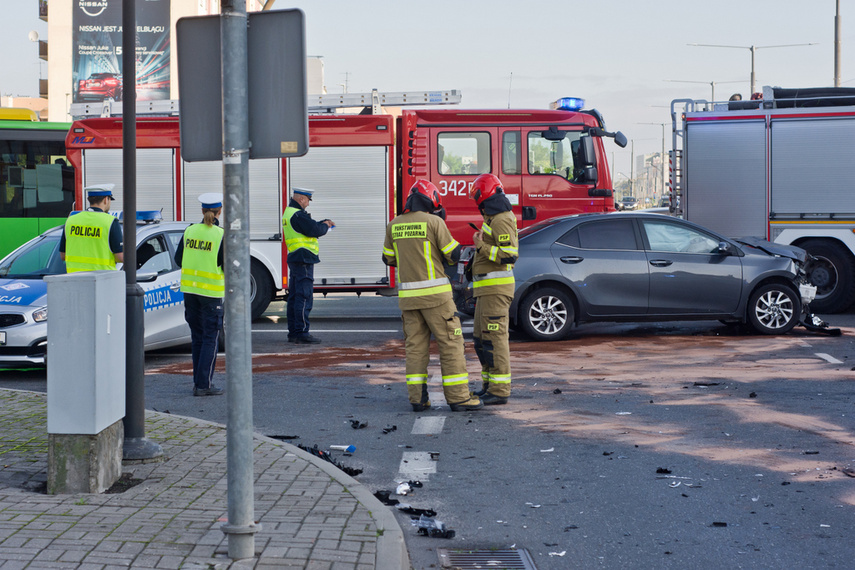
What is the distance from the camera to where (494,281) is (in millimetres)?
8117

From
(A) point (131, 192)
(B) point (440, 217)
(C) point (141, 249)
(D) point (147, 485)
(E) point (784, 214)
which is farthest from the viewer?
(E) point (784, 214)

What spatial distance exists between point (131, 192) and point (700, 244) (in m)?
7.96

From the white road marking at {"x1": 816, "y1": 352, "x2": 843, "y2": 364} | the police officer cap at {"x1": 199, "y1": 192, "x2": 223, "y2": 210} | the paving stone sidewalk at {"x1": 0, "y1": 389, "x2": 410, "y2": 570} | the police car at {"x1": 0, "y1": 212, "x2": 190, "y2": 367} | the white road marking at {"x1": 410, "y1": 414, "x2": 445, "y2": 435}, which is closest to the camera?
the paving stone sidewalk at {"x1": 0, "y1": 389, "x2": 410, "y2": 570}

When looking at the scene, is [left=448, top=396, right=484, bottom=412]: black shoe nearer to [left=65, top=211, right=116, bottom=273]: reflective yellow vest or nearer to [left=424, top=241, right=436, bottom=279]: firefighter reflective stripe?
[left=424, top=241, right=436, bottom=279]: firefighter reflective stripe

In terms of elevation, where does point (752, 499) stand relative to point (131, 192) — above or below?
below

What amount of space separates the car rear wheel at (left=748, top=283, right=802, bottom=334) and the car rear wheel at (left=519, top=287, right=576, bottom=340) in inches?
88.8

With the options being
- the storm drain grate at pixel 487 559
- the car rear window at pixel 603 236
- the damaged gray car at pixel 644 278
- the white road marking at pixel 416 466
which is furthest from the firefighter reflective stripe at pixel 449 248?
the car rear window at pixel 603 236

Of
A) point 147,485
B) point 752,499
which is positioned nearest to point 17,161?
point 147,485

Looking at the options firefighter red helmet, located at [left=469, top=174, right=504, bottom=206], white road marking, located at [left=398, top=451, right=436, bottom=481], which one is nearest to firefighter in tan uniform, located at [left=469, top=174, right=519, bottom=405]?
firefighter red helmet, located at [left=469, top=174, right=504, bottom=206]

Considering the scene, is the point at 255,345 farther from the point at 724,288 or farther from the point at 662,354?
the point at 724,288

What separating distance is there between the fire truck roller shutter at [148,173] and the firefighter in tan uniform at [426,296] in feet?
25.9

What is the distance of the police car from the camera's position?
9.51 m

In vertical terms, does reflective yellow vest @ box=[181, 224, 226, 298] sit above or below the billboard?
below

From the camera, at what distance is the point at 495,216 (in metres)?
8.10
